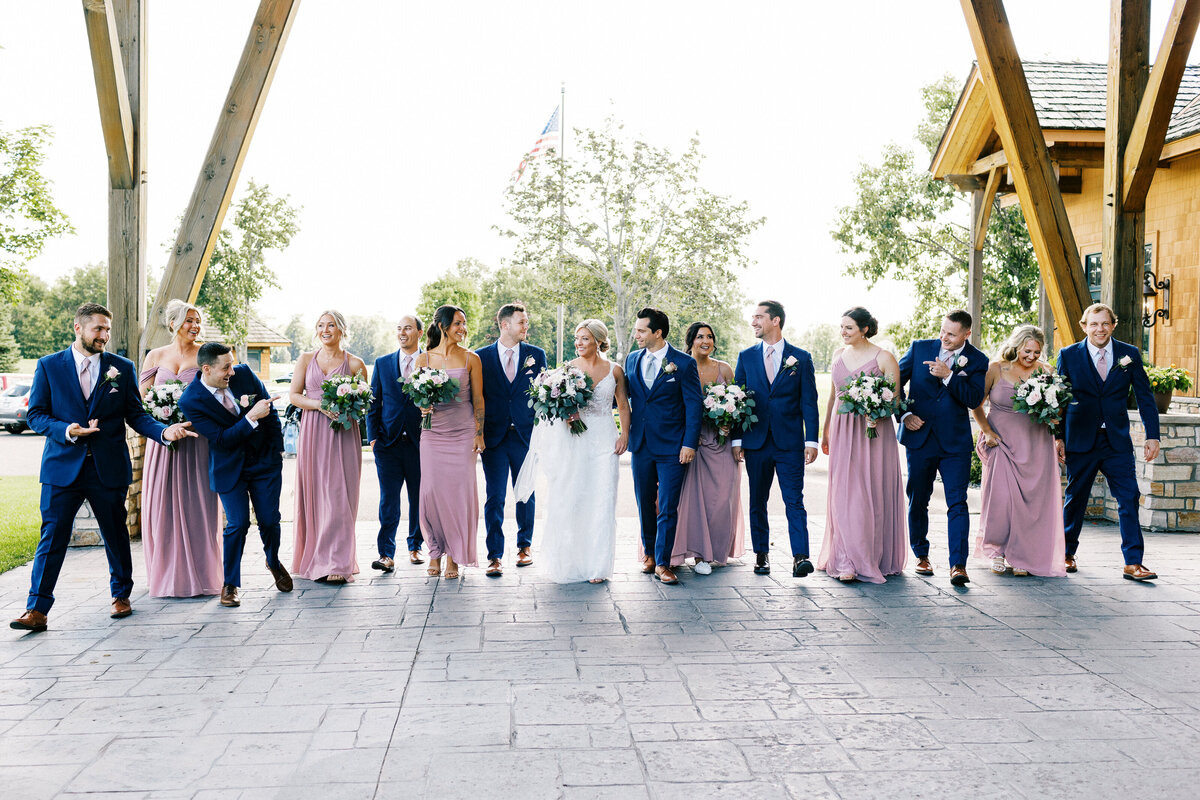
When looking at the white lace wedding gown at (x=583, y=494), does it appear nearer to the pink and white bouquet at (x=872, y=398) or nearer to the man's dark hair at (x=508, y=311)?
the man's dark hair at (x=508, y=311)

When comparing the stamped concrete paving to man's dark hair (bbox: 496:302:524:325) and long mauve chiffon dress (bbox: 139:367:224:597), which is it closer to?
long mauve chiffon dress (bbox: 139:367:224:597)

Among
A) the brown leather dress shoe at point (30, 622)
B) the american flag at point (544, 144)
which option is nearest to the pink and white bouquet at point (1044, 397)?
the brown leather dress shoe at point (30, 622)

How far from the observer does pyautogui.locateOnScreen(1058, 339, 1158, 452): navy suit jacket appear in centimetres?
782

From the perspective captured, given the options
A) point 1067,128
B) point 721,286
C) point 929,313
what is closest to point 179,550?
point 1067,128

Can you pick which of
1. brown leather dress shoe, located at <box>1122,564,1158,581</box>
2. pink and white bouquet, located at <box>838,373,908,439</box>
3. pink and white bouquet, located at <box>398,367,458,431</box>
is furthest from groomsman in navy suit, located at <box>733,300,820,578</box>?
brown leather dress shoe, located at <box>1122,564,1158,581</box>

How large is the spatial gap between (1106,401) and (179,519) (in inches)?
281

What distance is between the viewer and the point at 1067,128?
15.1 m

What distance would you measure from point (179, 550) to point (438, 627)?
220 cm

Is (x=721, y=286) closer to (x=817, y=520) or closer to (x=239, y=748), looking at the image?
(x=817, y=520)

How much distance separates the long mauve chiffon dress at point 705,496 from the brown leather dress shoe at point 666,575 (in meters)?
0.50

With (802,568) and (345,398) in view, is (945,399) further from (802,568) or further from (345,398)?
(345,398)

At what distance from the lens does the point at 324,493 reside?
760 centimetres

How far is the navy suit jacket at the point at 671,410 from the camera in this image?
7699mm

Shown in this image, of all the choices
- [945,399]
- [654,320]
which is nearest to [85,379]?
[654,320]
